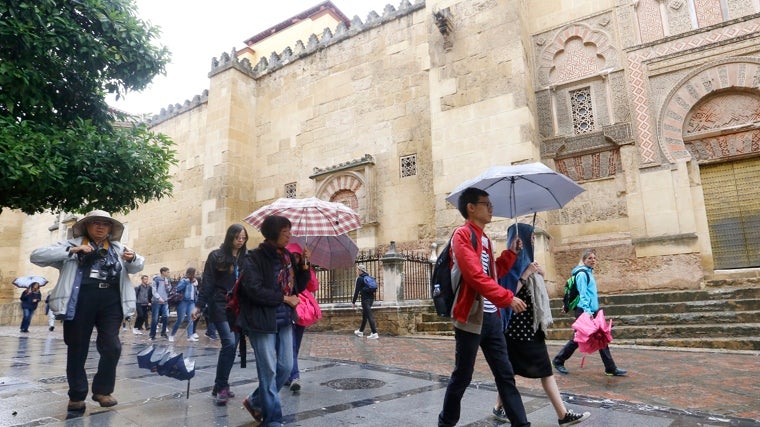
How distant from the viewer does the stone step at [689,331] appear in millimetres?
6977

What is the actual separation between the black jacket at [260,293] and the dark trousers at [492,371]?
1235 millimetres

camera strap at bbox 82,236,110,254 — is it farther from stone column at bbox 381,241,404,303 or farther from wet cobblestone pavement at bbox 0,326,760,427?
stone column at bbox 381,241,404,303

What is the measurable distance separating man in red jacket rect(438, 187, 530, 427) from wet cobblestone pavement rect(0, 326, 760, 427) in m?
0.63

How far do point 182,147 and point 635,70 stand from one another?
15753mm

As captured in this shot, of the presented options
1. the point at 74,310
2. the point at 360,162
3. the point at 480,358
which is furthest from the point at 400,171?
the point at 74,310

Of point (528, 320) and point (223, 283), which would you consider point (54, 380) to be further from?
point (528, 320)

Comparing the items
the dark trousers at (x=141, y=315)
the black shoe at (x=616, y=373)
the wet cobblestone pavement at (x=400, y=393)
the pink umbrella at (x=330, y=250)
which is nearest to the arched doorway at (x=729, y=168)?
the wet cobblestone pavement at (x=400, y=393)

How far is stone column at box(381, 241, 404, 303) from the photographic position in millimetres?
9930

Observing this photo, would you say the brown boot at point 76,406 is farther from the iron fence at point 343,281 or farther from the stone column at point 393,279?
the iron fence at point 343,281

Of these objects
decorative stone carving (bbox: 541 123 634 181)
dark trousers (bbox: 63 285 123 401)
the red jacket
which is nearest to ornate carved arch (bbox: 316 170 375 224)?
decorative stone carving (bbox: 541 123 634 181)

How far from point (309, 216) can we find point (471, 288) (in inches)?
75.8

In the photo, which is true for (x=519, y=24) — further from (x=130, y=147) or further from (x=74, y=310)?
(x=74, y=310)

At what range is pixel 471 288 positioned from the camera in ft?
9.52

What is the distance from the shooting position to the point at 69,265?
3809 mm
